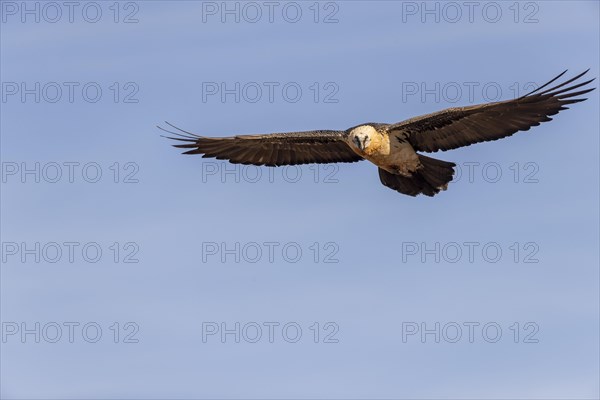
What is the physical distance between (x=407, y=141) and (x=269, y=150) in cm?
263

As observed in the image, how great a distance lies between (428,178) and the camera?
2819cm

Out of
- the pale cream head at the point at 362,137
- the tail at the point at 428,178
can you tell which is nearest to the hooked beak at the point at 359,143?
the pale cream head at the point at 362,137

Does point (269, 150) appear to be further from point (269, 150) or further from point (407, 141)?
point (407, 141)

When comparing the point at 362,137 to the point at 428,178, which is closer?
the point at 362,137

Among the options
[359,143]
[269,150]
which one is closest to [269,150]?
[269,150]

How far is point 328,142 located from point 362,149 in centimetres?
161

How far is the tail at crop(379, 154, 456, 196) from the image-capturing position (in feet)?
92.2

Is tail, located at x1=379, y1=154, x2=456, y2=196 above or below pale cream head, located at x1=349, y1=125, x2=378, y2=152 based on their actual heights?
below

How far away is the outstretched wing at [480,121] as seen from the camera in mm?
27188

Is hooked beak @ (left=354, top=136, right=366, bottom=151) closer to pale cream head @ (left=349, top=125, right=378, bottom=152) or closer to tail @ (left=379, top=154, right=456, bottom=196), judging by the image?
pale cream head @ (left=349, top=125, right=378, bottom=152)

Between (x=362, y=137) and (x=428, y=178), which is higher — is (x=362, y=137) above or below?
above

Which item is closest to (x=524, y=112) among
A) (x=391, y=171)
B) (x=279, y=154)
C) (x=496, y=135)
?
(x=496, y=135)

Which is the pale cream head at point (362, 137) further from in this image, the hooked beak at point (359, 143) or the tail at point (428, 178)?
the tail at point (428, 178)

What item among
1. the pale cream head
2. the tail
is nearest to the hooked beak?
the pale cream head
